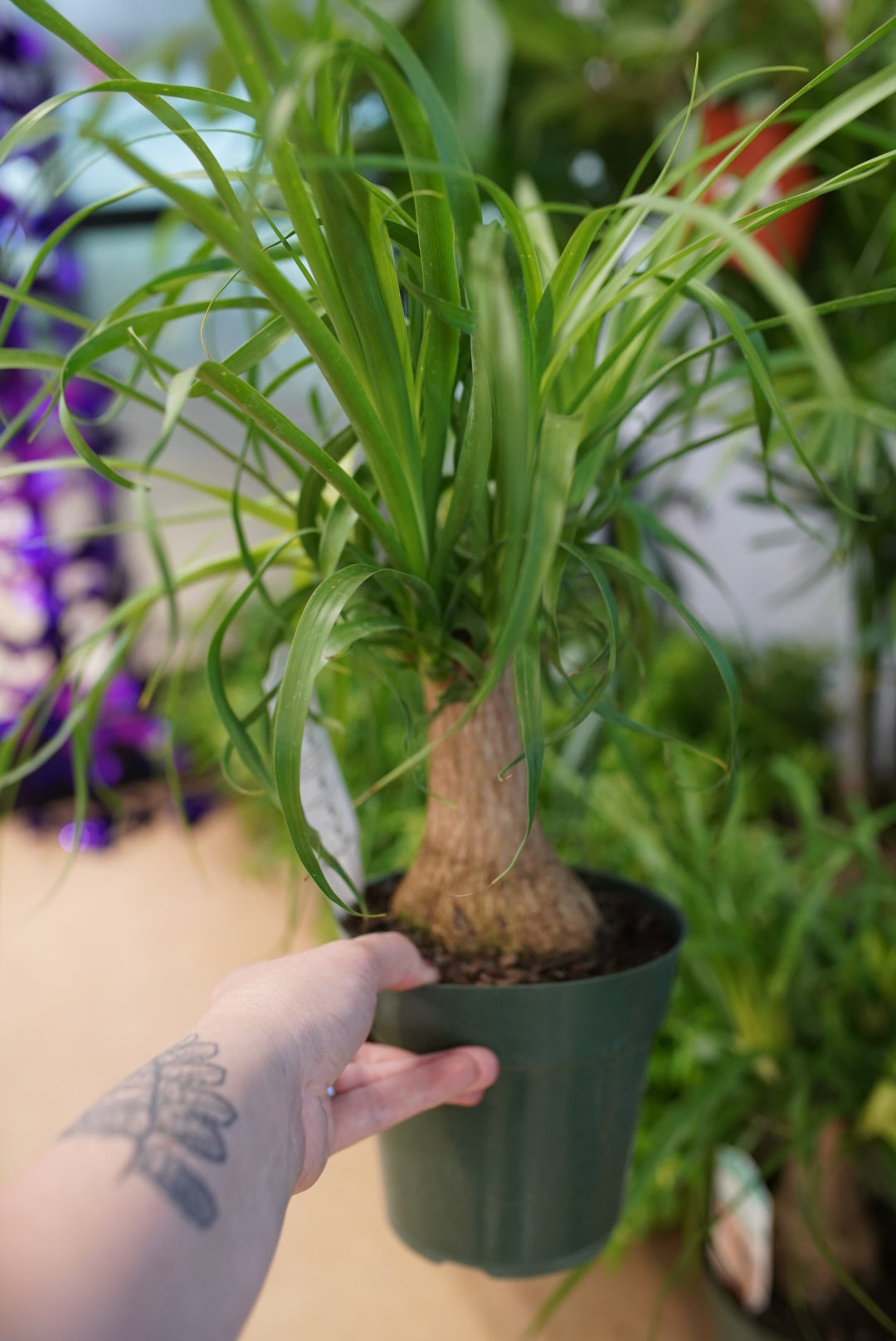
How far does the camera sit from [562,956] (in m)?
0.50

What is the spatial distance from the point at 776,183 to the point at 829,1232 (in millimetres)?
955

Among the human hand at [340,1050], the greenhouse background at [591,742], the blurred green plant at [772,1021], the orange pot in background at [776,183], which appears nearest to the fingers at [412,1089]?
the human hand at [340,1050]

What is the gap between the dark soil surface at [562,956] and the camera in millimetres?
484

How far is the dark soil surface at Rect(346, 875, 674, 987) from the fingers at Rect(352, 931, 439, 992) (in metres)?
0.02

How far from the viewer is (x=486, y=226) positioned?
309 mm

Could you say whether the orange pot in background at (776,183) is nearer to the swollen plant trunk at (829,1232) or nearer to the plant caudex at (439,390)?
the plant caudex at (439,390)

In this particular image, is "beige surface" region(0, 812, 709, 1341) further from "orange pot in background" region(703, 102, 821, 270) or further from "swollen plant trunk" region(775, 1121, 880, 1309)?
"orange pot in background" region(703, 102, 821, 270)

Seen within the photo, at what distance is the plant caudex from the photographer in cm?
28

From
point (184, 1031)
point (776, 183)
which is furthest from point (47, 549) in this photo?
point (776, 183)

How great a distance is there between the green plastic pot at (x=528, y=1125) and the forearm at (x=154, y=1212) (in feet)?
0.50

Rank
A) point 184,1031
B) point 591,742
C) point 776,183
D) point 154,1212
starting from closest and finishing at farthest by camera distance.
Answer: point 154,1212
point 591,742
point 776,183
point 184,1031

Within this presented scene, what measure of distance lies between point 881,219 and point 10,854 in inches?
65.6

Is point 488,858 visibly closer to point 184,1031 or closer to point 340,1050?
point 340,1050

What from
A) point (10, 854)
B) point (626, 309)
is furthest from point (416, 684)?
point (10, 854)
